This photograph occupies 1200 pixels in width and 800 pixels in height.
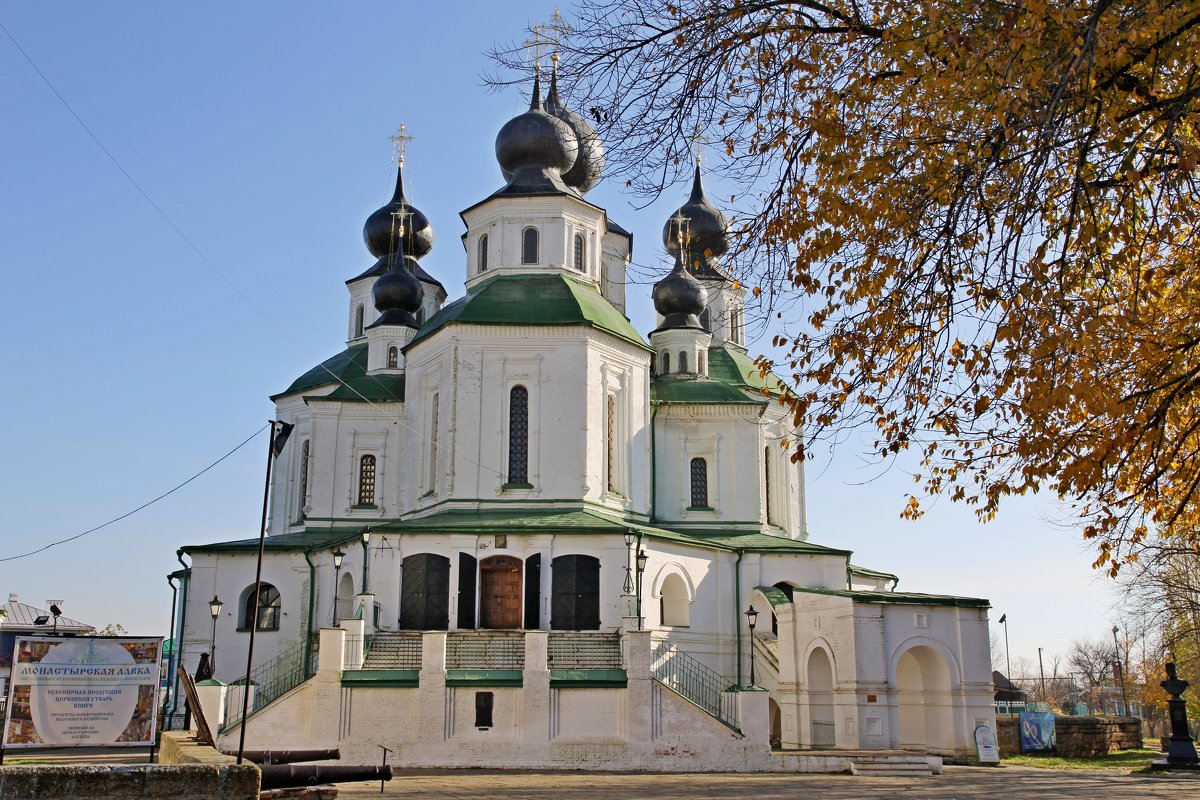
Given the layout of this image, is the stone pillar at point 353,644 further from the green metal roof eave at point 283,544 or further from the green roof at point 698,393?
the green roof at point 698,393

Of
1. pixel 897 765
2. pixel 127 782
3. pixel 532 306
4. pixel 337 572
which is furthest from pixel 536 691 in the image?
pixel 127 782

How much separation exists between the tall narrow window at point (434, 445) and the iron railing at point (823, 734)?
35.9ft

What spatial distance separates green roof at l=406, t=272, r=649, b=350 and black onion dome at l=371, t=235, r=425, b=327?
165 inches

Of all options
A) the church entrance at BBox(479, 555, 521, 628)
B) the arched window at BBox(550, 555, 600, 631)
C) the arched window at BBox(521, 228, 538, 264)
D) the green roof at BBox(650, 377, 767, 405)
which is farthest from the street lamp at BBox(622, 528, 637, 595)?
the arched window at BBox(521, 228, 538, 264)

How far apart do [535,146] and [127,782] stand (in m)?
25.8

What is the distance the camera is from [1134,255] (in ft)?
32.4

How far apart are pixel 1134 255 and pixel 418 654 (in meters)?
17.4

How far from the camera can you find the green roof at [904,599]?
80.9ft

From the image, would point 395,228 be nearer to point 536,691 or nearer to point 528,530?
point 528,530

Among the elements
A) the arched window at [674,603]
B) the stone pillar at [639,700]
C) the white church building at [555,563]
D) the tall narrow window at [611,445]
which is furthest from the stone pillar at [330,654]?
the tall narrow window at [611,445]

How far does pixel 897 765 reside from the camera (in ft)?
70.9

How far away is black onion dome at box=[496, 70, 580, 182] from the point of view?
1265 inches

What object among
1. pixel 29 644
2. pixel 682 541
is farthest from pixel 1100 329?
pixel 682 541

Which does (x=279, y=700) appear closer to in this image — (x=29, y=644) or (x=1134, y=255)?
(x=29, y=644)
